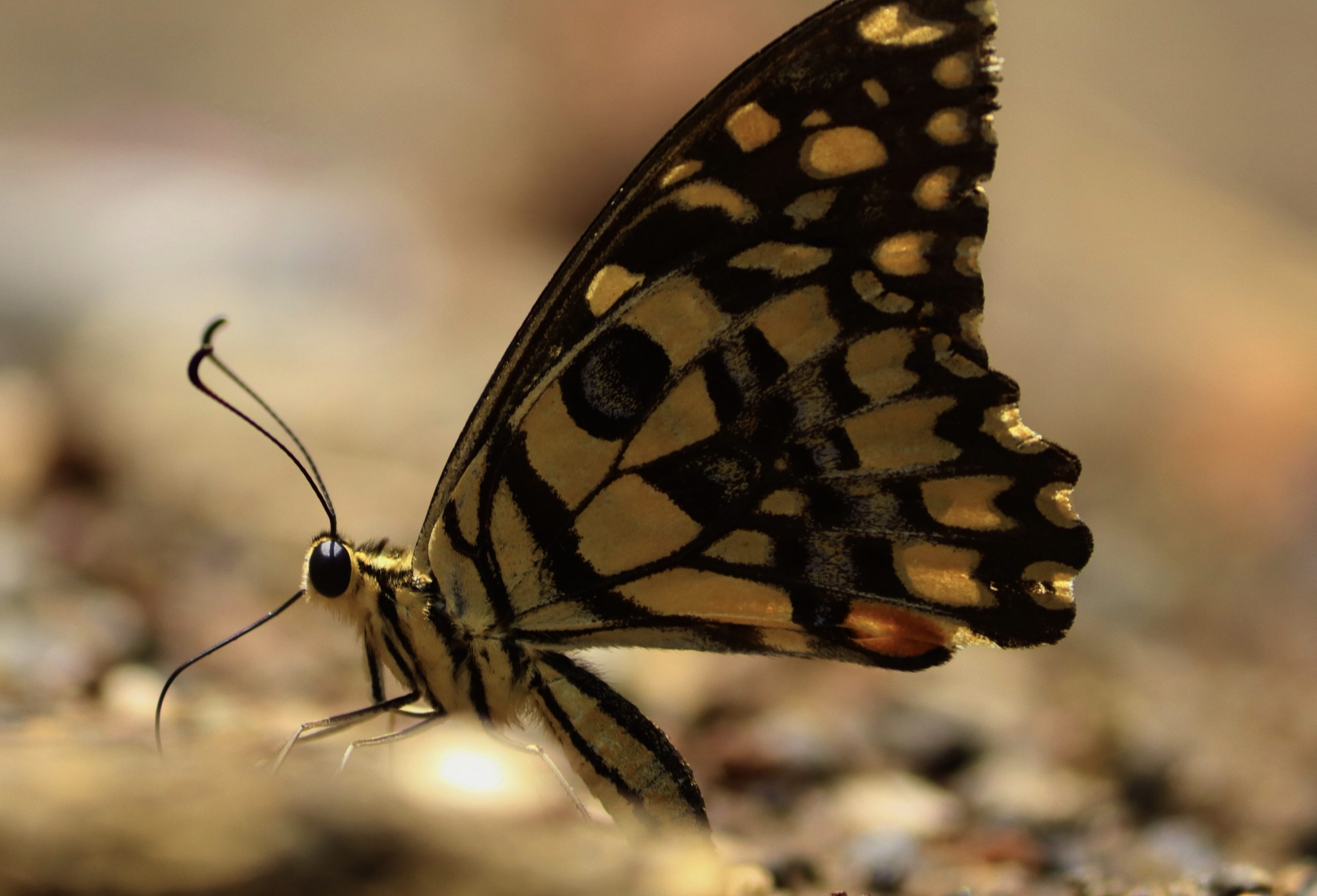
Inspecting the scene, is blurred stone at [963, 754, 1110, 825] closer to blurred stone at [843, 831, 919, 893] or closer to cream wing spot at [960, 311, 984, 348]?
blurred stone at [843, 831, 919, 893]

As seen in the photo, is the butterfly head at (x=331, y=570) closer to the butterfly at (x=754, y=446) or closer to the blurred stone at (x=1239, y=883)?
the butterfly at (x=754, y=446)

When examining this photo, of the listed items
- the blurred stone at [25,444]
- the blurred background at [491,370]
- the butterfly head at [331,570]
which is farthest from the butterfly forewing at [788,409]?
the blurred stone at [25,444]

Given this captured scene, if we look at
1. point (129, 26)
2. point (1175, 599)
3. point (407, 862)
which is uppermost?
point (129, 26)

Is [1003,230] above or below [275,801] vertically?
above

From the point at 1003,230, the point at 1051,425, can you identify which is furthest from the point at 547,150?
the point at 1051,425

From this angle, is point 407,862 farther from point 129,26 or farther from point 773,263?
point 129,26

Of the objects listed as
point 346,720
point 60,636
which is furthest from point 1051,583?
point 60,636
